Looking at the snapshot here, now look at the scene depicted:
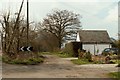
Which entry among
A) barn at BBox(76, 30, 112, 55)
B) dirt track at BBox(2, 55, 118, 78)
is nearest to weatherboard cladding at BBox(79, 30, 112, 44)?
barn at BBox(76, 30, 112, 55)

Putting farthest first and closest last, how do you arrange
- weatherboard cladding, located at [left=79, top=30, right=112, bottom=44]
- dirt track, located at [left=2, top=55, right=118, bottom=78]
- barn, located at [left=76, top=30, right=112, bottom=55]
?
weatherboard cladding, located at [left=79, top=30, right=112, bottom=44], barn, located at [left=76, top=30, right=112, bottom=55], dirt track, located at [left=2, top=55, right=118, bottom=78]

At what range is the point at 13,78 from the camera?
14.9m

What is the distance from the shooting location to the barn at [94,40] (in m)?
59.8

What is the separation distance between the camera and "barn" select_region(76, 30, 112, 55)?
5981 centimetres

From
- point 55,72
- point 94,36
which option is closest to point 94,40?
point 94,36

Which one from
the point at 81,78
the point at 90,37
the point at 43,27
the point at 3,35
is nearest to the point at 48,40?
the point at 43,27

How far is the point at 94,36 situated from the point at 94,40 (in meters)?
2.07

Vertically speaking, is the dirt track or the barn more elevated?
the barn

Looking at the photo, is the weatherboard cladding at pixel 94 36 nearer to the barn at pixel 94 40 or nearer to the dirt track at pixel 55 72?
the barn at pixel 94 40

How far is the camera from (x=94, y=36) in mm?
64562

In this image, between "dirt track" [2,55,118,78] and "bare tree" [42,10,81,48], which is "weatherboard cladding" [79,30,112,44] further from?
"dirt track" [2,55,118,78]

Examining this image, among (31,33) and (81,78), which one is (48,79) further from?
(31,33)

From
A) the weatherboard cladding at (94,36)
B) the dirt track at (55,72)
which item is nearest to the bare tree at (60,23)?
the weatherboard cladding at (94,36)

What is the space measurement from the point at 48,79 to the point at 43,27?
193 feet
